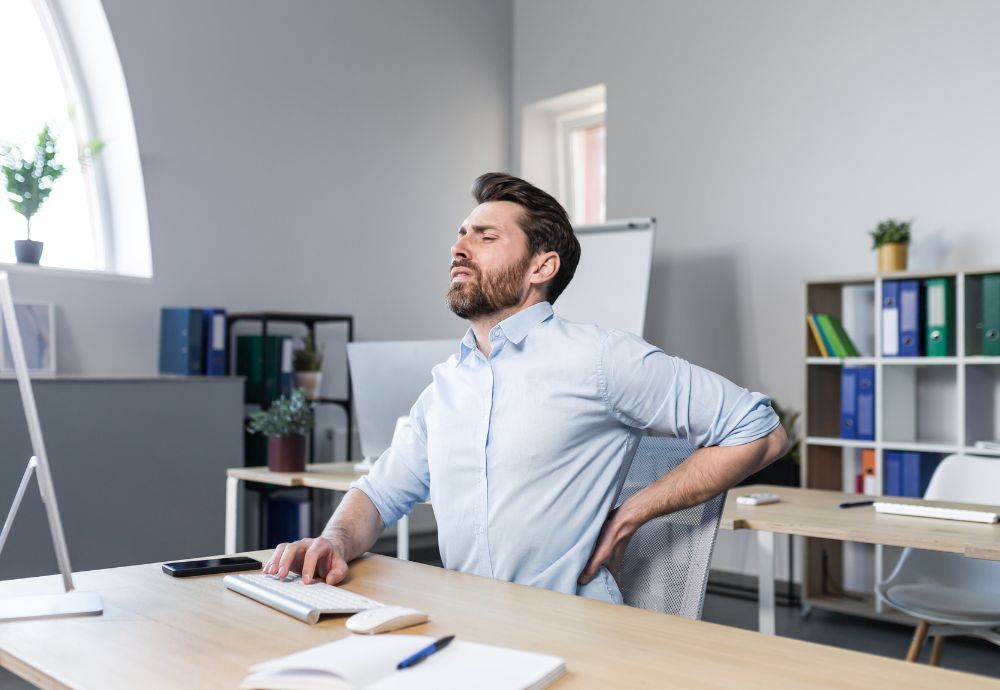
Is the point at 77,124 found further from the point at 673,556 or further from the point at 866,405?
the point at 673,556

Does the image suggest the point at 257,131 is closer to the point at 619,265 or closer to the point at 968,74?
the point at 619,265

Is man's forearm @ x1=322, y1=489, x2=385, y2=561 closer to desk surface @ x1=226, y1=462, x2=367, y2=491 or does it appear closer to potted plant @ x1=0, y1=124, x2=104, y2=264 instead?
desk surface @ x1=226, y1=462, x2=367, y2=491

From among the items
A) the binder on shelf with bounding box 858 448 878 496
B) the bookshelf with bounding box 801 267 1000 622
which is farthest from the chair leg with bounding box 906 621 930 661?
the binder on shelf with bounding box 858 448 878 496

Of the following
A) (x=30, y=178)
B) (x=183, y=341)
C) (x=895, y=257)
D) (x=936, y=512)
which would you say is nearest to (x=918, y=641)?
(x=936, y=512)

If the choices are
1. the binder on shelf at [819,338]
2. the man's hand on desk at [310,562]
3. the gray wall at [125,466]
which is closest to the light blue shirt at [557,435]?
the man's hand on desk at [310,562]

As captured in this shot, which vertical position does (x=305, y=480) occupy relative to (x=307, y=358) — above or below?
below

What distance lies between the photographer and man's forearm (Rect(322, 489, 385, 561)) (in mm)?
1671

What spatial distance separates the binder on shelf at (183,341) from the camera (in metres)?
4.43

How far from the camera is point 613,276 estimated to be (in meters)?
5.02

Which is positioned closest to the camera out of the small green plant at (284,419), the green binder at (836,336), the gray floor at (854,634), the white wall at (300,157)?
the small green plant at (284,419)

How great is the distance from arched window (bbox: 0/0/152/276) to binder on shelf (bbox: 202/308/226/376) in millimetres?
395

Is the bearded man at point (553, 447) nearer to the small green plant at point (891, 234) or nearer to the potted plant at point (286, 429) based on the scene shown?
the potted plant at point (286, 429)

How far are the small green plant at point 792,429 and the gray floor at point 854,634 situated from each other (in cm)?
71

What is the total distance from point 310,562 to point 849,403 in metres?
3.24
